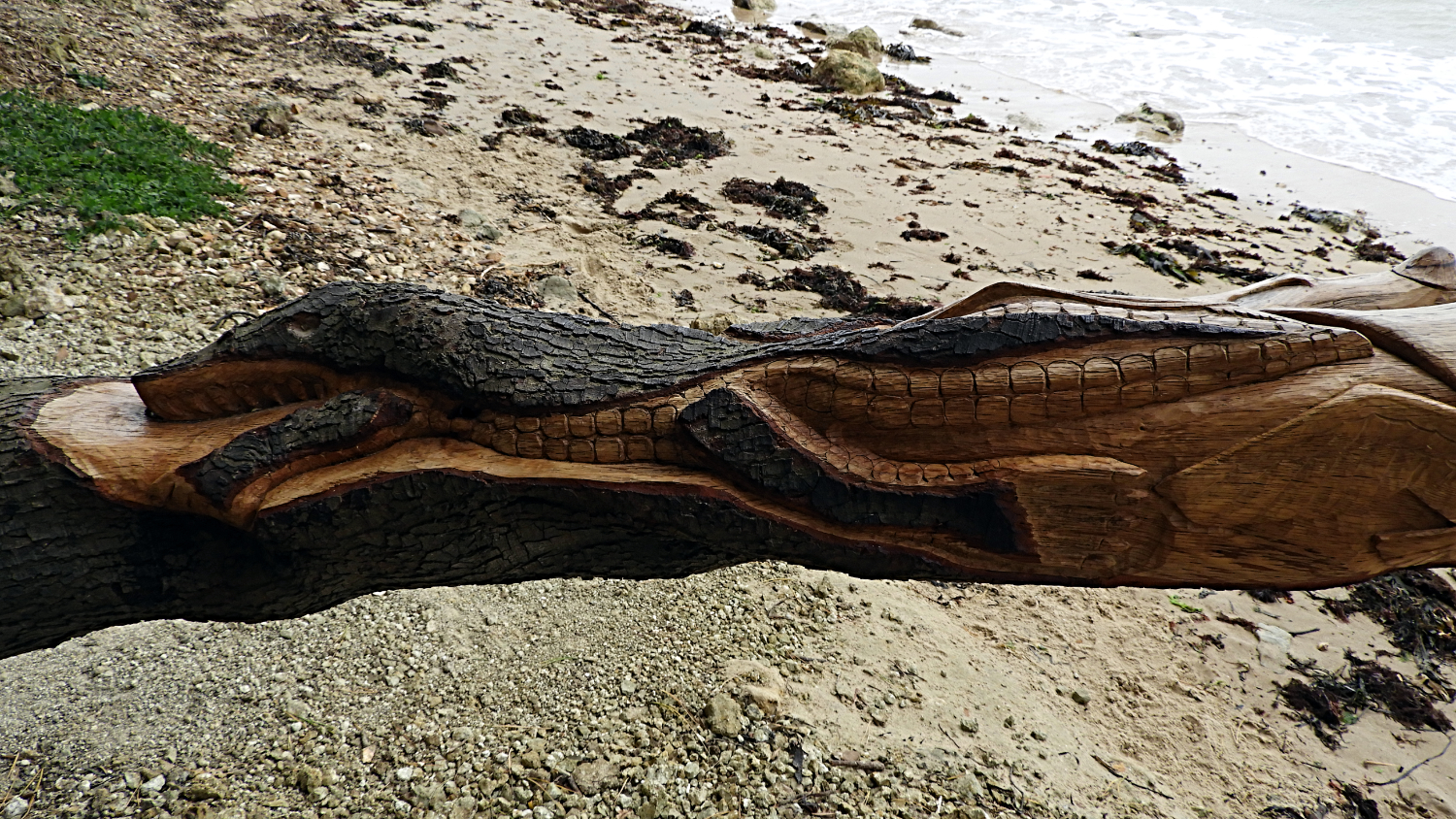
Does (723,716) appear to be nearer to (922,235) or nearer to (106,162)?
(106,162)

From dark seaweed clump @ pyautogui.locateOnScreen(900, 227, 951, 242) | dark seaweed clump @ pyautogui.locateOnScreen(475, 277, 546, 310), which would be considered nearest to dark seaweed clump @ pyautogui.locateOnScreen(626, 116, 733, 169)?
dark seaweed clump @ pyautogui.locateOnScreen(900, 227, 951, 242)

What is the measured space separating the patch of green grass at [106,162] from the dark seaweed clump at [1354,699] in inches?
216

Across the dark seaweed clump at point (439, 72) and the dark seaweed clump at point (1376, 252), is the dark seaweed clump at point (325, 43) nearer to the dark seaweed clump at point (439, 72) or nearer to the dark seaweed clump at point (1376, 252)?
the dark seaweed clump at point (439, 72)

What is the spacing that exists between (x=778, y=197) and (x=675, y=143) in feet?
4.20

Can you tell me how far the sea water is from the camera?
8688mm

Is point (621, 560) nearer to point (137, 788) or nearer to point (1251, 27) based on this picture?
point (137, 788)

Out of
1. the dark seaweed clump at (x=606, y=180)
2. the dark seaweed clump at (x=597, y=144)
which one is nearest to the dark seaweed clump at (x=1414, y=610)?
the dark seaweed clump at (x=606, y=180)

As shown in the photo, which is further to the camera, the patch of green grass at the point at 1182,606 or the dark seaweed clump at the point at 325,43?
the dark seaweed clump at the point at 325,43

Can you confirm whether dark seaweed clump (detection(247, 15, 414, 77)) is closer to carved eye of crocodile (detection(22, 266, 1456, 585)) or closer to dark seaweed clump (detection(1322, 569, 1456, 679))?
carved eye of crocodile (detection(22, 266, 1456, 585))

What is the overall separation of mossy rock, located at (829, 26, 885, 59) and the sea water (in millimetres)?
394

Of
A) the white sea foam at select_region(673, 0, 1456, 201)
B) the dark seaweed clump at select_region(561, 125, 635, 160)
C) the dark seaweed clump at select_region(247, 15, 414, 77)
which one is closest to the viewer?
the dark seaweed clump at select_region(561, 125, 635, 160)

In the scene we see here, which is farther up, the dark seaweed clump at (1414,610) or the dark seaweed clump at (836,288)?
the dark seaweed clump at (836,288)

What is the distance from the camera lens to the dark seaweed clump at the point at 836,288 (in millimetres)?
4816

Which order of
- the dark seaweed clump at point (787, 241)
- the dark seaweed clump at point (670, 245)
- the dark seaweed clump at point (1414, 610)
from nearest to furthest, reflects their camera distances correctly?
the dark seaweed clump at point (1414, 610) < the dark seaweed clump at point (670, 245) < the dark seaweed clump at point (787, 241)
